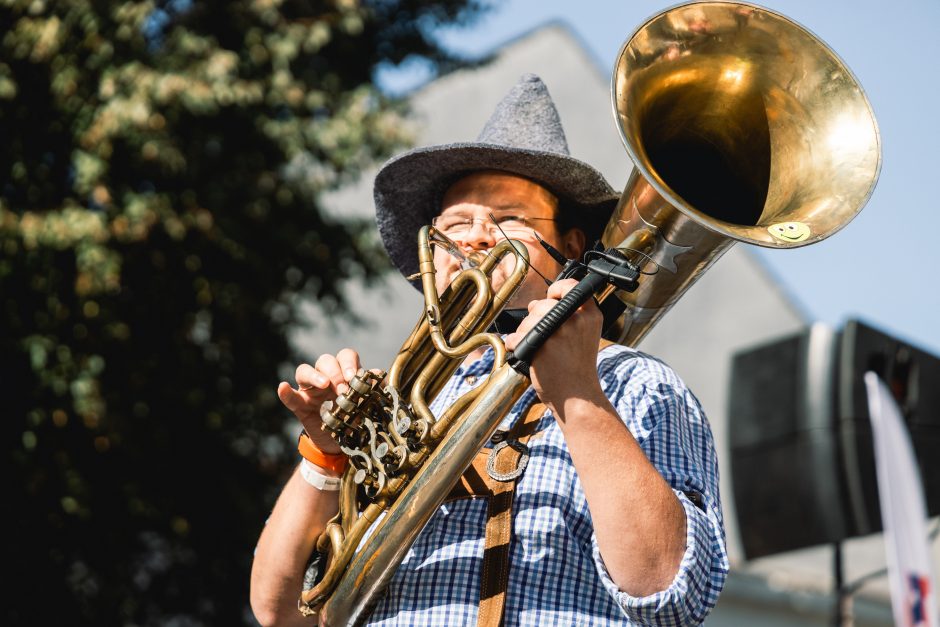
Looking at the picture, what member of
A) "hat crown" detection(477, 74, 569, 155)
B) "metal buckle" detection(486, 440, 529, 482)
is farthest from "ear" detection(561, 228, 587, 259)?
"metal buckle" detection(486, 440, 529, 482)

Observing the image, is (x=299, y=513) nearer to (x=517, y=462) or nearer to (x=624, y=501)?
(x=517, y=462)

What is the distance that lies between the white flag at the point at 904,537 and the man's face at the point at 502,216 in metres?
1.89

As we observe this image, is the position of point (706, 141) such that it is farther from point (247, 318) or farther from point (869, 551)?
point (869, 551)

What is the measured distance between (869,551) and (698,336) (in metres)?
3.53

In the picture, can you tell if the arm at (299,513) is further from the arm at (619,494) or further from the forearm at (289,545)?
the arm at (619,494)

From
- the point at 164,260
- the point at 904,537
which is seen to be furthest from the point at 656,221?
the point at 164,260

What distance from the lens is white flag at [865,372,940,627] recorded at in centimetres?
371

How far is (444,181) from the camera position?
280 centimetres

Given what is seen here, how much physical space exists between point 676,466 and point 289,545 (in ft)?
2.72

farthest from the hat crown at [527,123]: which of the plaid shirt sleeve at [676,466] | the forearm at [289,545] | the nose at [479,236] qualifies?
the forearm at [289,545]

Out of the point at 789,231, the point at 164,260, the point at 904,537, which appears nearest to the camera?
the point at 789,231

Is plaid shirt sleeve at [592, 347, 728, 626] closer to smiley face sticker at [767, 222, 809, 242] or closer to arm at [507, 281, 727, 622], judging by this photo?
arm at [507, 281, 727, 622]

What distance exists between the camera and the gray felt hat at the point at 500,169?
8.38 feet

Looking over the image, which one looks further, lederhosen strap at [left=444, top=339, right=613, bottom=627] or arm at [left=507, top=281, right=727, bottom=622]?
lederhosen strap at [left=444, top=339, right=613, bottom=627]
